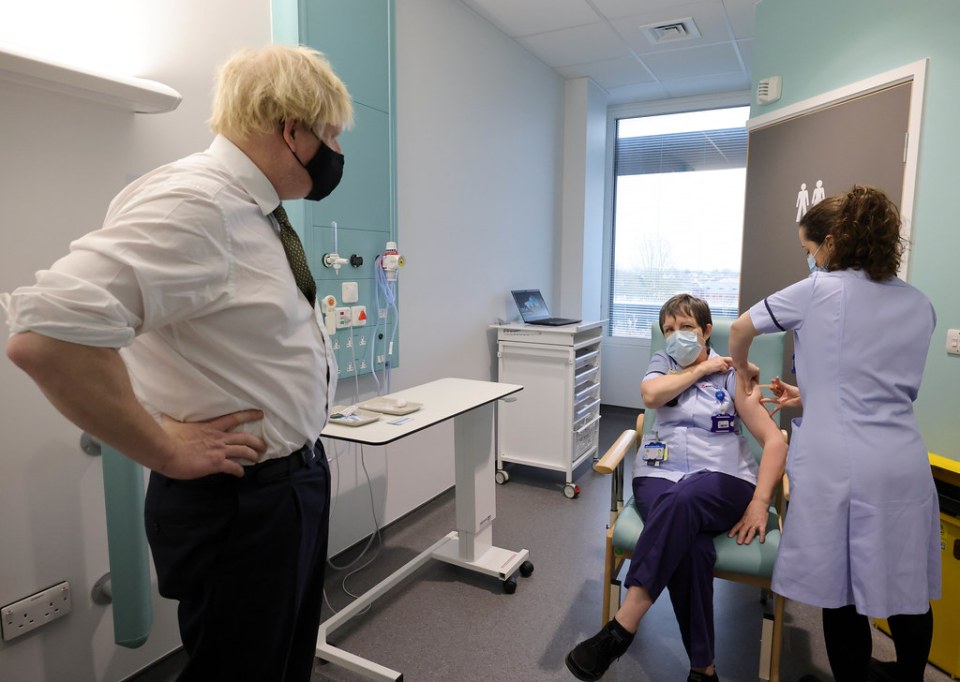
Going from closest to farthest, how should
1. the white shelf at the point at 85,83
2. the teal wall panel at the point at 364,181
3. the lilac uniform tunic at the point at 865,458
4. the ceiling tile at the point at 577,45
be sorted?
1. the white shelf at the point at 85,83
2. the lilac uniform tunic at the point at 865,458
3. the teal wall panel at the point at 364,181
4. the ceiling tile at the point at 577,45

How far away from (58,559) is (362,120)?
184cm

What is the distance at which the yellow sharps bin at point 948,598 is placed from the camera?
6.33ft

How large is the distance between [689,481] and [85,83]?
1975mm

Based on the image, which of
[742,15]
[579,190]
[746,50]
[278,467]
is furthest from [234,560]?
[746,50]

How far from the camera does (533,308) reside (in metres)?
3.97

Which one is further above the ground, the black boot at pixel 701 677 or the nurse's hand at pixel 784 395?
the nurse's hand at pixel 784 395

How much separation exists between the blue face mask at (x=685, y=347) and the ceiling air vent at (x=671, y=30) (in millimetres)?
2314

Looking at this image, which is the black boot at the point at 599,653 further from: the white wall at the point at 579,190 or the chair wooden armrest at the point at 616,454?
the white wall at the point at 579,190

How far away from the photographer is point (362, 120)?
247 cm

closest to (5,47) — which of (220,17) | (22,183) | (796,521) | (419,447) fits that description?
(22,183)

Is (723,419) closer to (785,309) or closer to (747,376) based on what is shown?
(747,376)

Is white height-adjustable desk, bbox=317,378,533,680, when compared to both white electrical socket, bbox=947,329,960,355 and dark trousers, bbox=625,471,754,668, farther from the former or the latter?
white electrical socket, bbox=947,329,960,355

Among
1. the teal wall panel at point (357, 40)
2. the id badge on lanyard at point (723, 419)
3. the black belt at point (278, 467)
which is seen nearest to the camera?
the black belt at point (278, 467)

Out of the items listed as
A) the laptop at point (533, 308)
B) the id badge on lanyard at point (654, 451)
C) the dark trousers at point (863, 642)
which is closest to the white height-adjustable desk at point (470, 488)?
the id badge on lanyard at point (654, 451)
